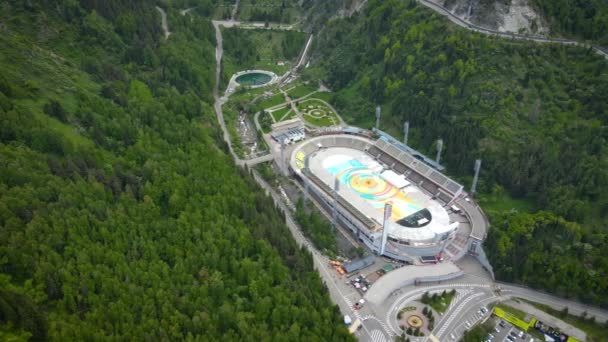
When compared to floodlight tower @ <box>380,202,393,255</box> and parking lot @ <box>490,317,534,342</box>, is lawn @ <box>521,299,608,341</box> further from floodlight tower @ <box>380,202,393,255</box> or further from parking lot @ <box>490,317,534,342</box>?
floodlight tower @ <box>380,202,393,255</box>

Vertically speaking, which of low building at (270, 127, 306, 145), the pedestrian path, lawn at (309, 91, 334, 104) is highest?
lawn at (309, 91, 334, 104)

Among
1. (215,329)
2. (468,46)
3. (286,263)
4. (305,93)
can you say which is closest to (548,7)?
(468,46)

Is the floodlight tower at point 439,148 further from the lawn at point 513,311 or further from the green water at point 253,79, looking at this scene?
the green water at point 253,79

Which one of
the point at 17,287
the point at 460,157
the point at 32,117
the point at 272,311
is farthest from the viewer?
the point at 460,157

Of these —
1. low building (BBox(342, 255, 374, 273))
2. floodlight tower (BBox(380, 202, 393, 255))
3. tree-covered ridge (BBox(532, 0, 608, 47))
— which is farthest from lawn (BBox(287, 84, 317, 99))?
low building (BBox(342, 255, 374, 273))

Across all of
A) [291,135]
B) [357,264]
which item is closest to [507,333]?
[357,264]

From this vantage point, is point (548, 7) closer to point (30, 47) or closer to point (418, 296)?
point (418, 296)
